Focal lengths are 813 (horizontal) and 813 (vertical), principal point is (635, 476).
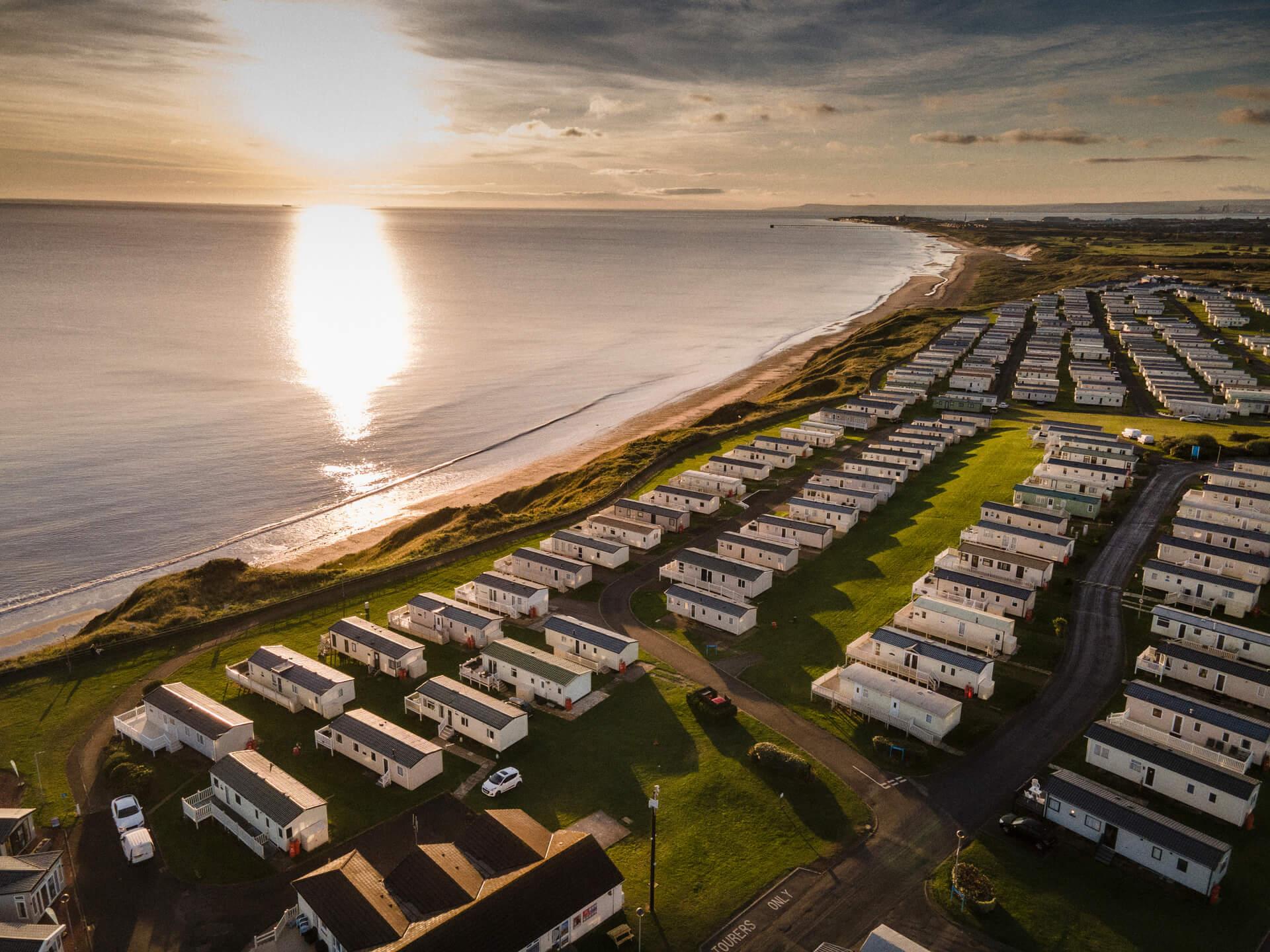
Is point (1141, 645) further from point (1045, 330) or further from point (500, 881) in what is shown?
point (1045, 330)

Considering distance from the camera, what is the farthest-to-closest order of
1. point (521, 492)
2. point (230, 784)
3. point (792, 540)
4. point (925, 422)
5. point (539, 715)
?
point (925, 422) < point (521, 492) < point (792, 540) < point (539, 715) < point (230, 784)

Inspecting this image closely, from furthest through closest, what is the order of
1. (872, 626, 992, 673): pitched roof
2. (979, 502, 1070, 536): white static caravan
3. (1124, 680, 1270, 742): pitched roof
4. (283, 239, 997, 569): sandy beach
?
(283, 239, 997, 569): sandy beach, (979, 502, 1070, 536): white static caravan, (872, 626, 992, 673): pitched roof, (1124, 680, 1270, 742): pitched roof

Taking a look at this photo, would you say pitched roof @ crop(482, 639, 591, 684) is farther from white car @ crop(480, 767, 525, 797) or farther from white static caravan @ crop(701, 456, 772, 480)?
white static caravan @ crop(701, 456, 772, 480)

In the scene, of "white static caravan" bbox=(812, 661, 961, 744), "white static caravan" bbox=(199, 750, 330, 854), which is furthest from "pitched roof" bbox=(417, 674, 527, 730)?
"white static caravan" bbox=(812, 661, 961, 744)

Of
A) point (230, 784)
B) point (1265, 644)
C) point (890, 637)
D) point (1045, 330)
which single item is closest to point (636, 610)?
point (890, 637)

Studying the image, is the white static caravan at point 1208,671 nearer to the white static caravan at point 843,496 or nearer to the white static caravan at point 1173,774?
the white static caravan at point 1173,774

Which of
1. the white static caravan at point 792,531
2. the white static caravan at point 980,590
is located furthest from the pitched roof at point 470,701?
the white static caravan at point 980,590
